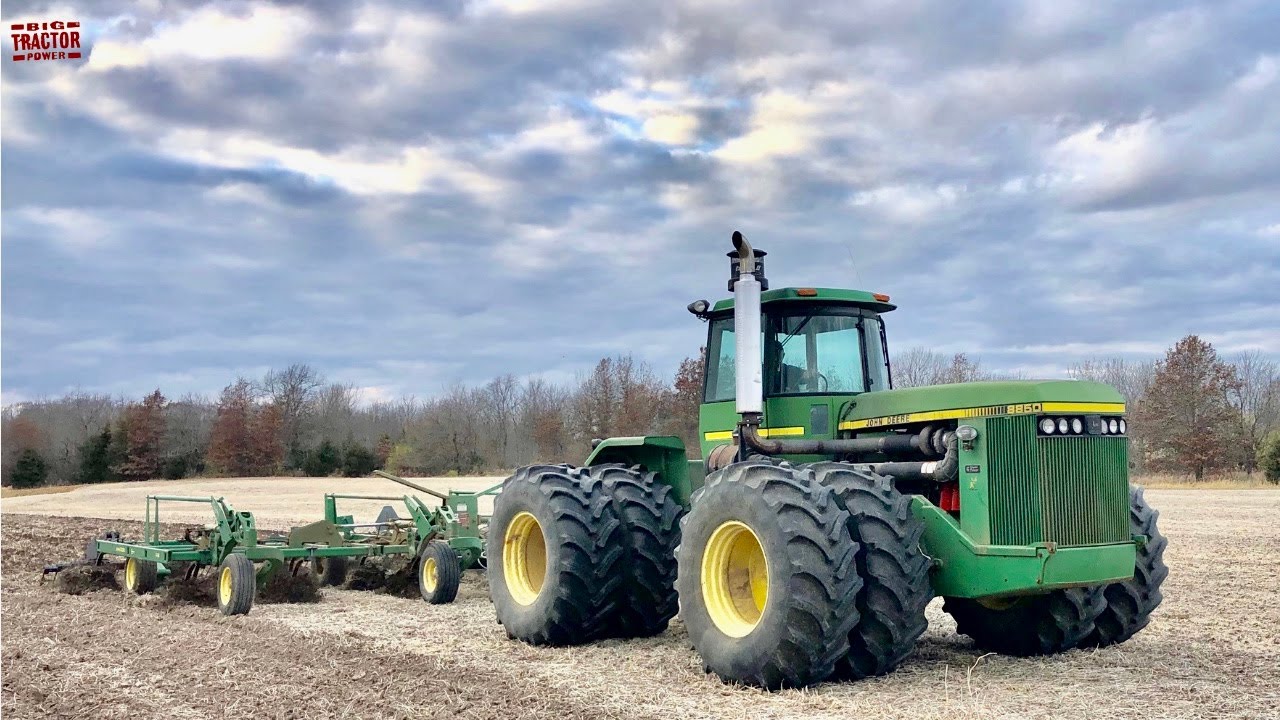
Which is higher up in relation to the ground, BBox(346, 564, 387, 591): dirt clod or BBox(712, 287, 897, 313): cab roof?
BBox(712, 287, 897, 313): cab roof

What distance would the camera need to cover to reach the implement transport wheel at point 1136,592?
829cm

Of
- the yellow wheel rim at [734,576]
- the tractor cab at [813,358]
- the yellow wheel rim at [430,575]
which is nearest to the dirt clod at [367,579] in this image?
the yellow wheel rim at [430,575]

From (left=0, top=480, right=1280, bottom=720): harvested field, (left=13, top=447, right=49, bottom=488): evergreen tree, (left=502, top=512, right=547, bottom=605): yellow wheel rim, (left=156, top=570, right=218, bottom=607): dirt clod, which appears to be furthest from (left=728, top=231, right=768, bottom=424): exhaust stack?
(left=13, top=447, right=49, bottom=488): evergreen tree

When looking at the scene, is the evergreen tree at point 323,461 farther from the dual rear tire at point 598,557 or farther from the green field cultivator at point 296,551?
the dual rear tire at point 598,557

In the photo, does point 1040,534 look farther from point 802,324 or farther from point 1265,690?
point 802,324

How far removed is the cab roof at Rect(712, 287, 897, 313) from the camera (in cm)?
888

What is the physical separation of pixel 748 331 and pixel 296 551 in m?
6.42

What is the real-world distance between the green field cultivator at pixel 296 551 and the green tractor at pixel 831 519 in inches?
108

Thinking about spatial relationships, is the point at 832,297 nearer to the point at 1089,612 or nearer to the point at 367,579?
the point at 1089,612

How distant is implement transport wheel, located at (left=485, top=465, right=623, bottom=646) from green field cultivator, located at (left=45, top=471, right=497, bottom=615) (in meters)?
2.43

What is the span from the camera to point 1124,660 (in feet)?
26.5

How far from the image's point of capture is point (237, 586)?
11.4m

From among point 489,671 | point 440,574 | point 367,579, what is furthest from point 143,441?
point 489,671

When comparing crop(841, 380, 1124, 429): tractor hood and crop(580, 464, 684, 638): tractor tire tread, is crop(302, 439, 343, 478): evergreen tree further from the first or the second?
crop(841, 380, 1124, 429): tractor hood
